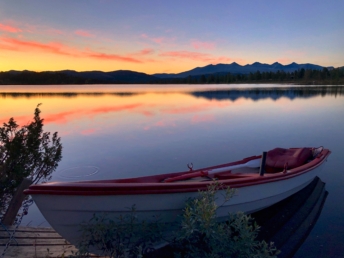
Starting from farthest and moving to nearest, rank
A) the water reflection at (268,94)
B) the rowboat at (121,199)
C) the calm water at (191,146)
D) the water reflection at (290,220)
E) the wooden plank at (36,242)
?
the water reflection at (268,94) → the calm water at (191,146) → the water reflection at (290,220) → the wooden plank at (36,242) → the rowboat at (121,199)

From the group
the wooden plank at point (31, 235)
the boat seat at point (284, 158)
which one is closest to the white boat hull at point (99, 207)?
the wooden plank at point (31, 235)

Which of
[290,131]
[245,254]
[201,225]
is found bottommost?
[290,131]

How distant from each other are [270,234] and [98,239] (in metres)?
3.37

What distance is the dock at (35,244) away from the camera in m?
3.73

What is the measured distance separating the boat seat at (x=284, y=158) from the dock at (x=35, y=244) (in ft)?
15.5

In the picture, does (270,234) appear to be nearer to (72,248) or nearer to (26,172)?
Answer: (72,248)

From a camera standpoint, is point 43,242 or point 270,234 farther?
point 270,234

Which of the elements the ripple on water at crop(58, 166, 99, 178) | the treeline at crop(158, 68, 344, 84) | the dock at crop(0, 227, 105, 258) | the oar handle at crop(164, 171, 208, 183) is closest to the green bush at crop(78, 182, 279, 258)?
the dock at crop(0, 227, 105, 258)

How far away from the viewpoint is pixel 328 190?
7.38 metres

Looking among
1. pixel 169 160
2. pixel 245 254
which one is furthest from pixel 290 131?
pixel 245 254

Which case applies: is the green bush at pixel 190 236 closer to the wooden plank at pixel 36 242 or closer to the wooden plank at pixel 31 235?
the wooden plank at pixel 36 242

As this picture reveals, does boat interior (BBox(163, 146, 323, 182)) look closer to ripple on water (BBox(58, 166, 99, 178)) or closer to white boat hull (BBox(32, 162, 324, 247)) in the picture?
white boat hull (BBox(32, 162, 324, 247))

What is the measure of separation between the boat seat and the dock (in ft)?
15.5

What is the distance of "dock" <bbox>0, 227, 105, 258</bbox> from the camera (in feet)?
12.3
